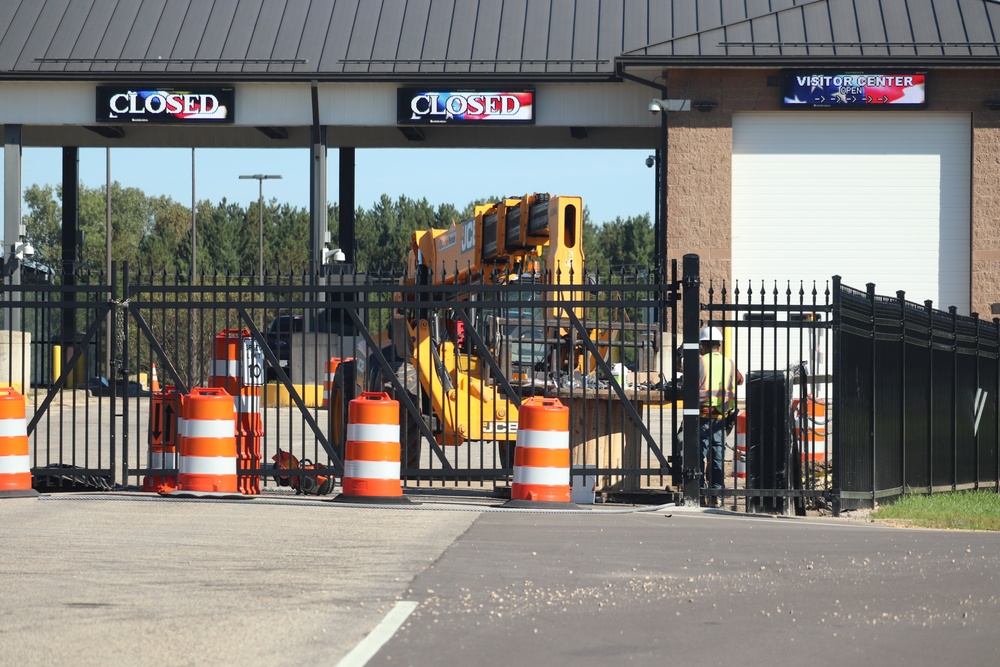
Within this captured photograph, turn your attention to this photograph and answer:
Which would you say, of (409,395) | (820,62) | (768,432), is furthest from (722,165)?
(768,432)

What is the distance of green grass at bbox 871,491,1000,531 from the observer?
12.7m

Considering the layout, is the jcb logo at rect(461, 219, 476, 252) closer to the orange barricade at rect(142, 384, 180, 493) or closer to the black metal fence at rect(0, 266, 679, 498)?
the black metal fence at rect(0, 266, 679, 498)

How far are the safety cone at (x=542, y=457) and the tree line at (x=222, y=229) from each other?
7394cm

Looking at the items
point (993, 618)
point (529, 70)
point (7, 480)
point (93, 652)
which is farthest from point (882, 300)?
point (529, 70)

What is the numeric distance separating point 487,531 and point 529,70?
999 inches

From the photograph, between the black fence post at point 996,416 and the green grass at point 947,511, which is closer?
the green grass at point 947,511

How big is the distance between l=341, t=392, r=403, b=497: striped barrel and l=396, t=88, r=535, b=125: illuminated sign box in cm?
2291

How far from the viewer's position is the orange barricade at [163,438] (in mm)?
14594

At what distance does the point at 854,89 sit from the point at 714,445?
2077cm

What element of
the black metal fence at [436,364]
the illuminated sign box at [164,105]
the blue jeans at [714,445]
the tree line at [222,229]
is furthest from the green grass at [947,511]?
the tree line at [222,229]

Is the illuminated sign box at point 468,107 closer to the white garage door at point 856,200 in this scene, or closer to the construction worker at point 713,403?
the white garage door at point 856,200

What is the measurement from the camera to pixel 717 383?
591 inches

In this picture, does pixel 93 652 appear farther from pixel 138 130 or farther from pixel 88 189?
pixel 88 189

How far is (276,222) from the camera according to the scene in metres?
101
